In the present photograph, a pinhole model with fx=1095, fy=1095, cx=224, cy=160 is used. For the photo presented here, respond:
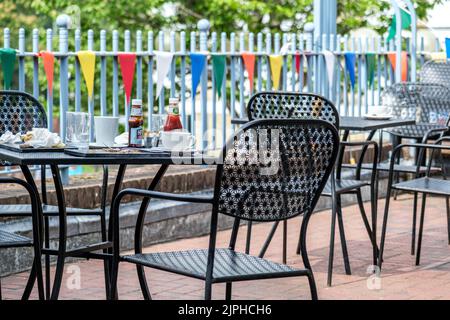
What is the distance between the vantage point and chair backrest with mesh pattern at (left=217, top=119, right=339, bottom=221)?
421cm

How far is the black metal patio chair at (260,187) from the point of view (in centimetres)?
419

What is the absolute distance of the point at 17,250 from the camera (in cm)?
656

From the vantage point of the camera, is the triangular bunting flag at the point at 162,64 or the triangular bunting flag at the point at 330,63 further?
the triangular bunting flag at the point at 330,63

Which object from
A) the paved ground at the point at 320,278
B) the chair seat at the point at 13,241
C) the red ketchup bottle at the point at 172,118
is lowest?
the paved ground at the point at 320,278

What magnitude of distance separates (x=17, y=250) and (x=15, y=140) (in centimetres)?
168

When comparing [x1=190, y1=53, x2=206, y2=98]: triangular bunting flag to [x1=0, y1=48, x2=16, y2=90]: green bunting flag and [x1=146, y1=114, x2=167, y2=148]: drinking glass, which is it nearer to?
[x1=0, y1=48, x2=16, y2=90]: green bunting flag

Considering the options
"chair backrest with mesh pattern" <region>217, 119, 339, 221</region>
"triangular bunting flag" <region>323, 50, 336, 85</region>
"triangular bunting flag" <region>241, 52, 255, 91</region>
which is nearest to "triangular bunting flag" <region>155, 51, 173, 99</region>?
"triangular bunting flag" <region>241, 52, 255, 91</region>

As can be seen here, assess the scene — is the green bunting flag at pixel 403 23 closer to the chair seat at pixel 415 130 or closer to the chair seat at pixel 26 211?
the chair seat at pixel 415 130

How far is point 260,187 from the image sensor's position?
4.32m

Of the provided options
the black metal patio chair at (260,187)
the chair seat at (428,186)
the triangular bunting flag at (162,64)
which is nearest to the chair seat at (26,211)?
the black metal patio chair at (260,187)

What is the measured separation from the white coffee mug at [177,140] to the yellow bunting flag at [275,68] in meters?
4.45

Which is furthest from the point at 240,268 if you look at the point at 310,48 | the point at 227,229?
the point at 310,48

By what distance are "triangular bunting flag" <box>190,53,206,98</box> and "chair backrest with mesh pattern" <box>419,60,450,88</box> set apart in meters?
2.91

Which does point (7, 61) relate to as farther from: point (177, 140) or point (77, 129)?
point (177, 140)
